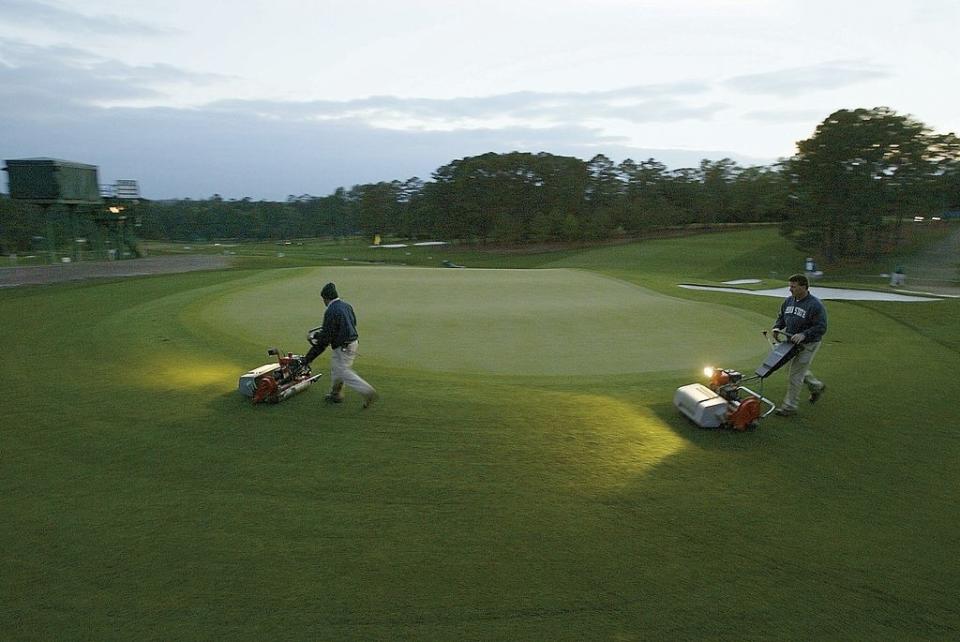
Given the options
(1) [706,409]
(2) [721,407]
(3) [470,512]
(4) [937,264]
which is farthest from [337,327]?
(4) [937,264]

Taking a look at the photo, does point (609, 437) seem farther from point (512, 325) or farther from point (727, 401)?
point (512, 325)

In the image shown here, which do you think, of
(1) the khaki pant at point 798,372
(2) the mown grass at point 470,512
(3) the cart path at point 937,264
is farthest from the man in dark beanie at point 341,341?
(3) the cart path at point 937,264

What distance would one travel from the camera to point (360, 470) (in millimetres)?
6734

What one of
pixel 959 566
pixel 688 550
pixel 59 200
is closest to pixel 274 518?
pixel 688 550

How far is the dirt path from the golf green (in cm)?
1202

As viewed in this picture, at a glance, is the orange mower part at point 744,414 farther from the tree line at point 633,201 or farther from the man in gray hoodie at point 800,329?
the tree line at point 633,201

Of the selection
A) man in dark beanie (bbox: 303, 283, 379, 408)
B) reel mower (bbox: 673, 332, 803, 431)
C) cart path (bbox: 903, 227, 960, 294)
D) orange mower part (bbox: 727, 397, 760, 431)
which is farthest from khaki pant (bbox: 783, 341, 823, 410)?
cart path (bbox: 903, 227, 960, 294)

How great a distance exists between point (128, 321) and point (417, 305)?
8413 millimetres

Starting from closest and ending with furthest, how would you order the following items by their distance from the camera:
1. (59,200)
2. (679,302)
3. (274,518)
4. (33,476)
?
(274,518) → (33,476) → (679,302) → (59,200)

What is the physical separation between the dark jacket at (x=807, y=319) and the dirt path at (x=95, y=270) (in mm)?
31286

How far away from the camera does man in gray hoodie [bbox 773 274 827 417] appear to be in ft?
28.3

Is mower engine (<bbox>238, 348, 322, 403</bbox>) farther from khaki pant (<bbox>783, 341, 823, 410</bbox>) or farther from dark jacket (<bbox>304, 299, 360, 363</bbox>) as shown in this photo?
khaki pant (<bbox>783, 341, 823, 410</bbox>)

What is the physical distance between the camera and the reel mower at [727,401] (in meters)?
8.05

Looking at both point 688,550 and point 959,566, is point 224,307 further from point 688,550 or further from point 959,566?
point 959,566
